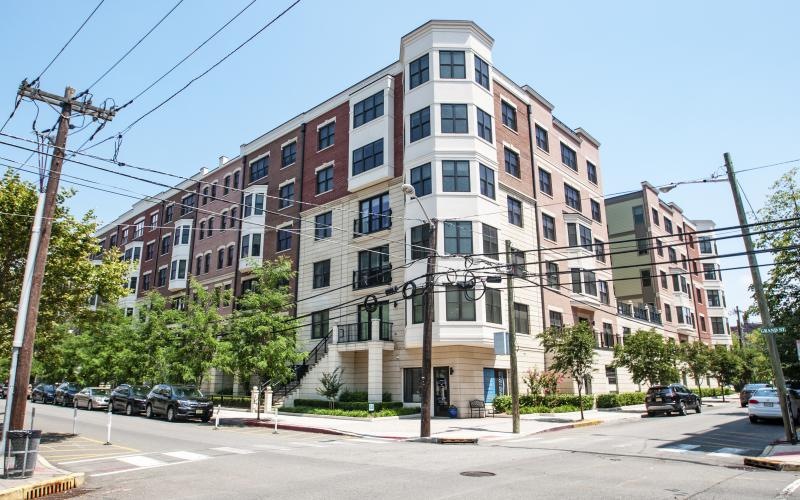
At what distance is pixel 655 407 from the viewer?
96.4 feet

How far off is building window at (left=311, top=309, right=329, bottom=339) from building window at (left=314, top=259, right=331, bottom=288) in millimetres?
1958

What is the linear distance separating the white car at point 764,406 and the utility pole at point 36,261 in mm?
27422

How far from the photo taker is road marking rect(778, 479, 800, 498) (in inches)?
349

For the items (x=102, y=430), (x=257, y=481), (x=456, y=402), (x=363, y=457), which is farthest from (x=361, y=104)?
(x=257, y=481)

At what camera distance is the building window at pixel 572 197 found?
3978 centimetres

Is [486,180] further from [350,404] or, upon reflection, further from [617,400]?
[617,400]

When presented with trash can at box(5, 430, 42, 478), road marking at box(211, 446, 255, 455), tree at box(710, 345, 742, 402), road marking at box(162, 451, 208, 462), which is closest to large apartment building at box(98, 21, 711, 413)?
tree at box(710, 345, 742, 402)

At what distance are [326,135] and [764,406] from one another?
30.2 m

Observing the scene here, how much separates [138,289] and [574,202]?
46.1m

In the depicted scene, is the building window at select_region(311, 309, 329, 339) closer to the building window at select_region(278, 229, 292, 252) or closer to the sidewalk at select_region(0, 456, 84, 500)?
the building window at select_region(278, 229, 292, 252)

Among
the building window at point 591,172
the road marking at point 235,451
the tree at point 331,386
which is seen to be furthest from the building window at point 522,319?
the road marking at point 235,451

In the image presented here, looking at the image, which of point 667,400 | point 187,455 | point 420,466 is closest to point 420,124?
point 667,400

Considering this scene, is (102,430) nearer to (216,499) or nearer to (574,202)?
(216,499)

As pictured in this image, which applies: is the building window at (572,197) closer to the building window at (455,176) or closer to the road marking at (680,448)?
the building window at (455,176)
